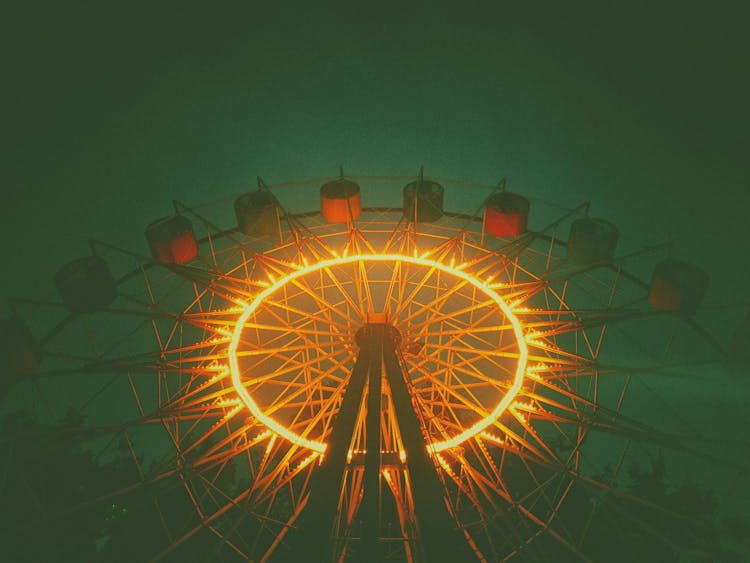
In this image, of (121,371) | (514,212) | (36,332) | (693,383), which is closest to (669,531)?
(693,383)

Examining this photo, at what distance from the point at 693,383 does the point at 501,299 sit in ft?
37.4

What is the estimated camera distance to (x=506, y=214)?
1277cm

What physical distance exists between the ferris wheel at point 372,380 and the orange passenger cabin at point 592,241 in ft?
0.19

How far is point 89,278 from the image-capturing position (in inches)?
449

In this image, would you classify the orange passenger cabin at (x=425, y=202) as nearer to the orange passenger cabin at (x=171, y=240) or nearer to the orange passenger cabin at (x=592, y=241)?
the orange passenger cabin at (x=592, y=241)

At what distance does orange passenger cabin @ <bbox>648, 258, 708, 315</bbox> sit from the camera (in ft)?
36.4

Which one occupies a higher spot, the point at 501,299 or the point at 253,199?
the point at 253,199

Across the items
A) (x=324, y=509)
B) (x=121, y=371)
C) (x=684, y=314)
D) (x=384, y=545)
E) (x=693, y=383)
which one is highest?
(x=693, y=383)

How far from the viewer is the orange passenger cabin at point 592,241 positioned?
12.2m

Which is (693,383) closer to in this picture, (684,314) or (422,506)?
(684,314)

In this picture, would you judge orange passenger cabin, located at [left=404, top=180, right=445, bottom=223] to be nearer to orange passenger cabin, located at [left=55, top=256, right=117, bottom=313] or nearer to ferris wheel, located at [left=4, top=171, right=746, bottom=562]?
ferris wheel, located at [left=4, top=171, right=746, bottom=562]

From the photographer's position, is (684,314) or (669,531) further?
(669,531)

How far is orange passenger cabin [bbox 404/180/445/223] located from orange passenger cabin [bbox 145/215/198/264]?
5.74 m

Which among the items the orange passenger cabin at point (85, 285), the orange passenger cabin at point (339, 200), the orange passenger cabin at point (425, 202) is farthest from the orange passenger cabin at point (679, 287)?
the orange passenger cabin at point (85, 285)
